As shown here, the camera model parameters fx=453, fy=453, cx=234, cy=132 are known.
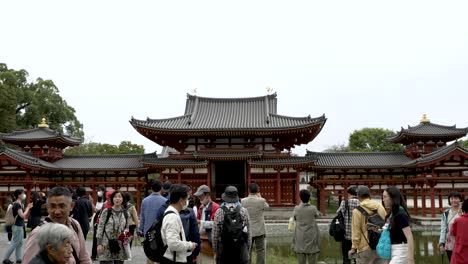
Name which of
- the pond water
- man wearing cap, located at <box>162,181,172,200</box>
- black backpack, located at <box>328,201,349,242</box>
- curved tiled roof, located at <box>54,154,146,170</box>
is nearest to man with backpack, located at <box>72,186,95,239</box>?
man wearing cap, located at <box>162,181,172,200</box>

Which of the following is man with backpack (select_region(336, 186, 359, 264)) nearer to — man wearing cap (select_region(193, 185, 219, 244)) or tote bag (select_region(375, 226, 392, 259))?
tote bag (select_region(375, 226, 392, 259))

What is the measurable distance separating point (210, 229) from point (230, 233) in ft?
2.68

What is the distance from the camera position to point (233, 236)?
656cm

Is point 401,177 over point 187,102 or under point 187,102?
under

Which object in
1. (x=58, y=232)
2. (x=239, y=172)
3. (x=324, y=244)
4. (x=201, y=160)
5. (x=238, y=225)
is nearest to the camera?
(x=58, y=232)

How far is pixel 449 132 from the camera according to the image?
94.5 ft

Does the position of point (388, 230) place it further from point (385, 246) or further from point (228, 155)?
point (228, 155)

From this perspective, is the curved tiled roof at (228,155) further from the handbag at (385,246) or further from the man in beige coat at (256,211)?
the handbag at (385,246)

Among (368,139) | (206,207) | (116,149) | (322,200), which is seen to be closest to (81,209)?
(206,207)

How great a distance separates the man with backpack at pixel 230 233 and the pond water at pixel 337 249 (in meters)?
7.02

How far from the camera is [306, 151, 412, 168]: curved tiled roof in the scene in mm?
27719

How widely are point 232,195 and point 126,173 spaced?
23.5 metres

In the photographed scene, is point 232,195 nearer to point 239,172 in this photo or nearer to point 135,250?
point 135,250

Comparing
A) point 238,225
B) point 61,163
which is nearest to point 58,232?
point 238,225
